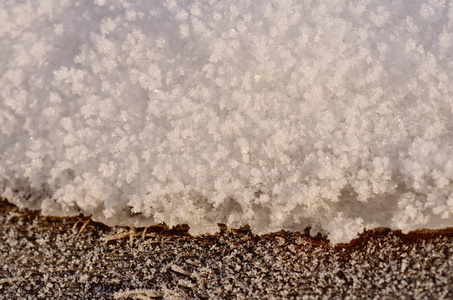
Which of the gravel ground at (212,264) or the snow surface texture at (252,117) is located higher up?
the snow surface texture at (252,117)

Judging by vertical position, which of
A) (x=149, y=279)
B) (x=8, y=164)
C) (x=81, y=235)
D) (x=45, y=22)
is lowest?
(x=149, y=279)

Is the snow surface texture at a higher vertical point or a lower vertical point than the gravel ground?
higher

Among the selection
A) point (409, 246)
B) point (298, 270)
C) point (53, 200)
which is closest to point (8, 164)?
point (53, 200)

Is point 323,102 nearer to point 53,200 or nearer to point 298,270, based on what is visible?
point 298,270

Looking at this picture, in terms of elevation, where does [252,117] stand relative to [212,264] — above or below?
above
